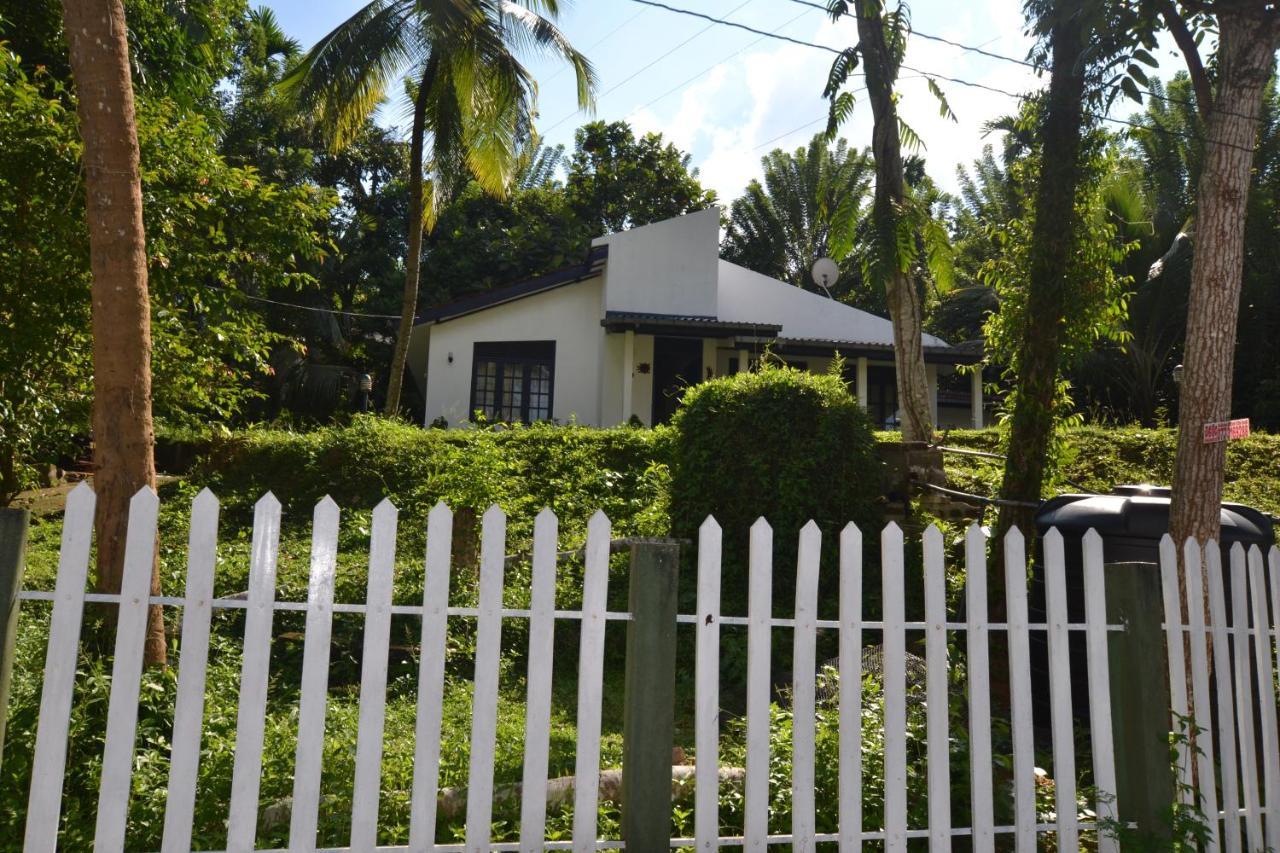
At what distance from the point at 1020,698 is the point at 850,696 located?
77 cm

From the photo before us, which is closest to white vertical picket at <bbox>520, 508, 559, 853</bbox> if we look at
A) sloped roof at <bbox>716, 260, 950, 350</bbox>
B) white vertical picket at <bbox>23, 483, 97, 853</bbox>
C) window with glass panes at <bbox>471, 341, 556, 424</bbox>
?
white vertical picket at <bbox>23, 483, 97, 853</bbox>

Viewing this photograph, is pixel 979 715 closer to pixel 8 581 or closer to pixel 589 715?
pixel 589 715

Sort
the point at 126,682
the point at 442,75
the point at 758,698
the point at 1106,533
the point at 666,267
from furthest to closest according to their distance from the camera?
the point at 666,267 → the point at 442,75 → the point at 1106,533 → the point at 758,698 → the point at 126,682

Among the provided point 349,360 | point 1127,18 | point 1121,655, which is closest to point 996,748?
point 1121,655

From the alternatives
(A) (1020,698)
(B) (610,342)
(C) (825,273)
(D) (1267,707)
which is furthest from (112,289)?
(C) (825,273)

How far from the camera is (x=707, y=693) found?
3.35m

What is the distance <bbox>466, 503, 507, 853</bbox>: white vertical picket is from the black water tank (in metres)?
3.56

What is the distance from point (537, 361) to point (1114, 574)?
1706cm

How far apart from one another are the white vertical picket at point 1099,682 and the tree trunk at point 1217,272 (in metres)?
1.54

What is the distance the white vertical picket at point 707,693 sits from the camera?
3320 millimetres

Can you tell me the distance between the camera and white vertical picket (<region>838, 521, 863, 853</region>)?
3490 mm

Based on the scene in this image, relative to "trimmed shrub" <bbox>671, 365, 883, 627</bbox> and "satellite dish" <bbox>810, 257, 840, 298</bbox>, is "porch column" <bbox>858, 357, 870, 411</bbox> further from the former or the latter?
"trimmed shrub" <bbox>671, 365, 883, 627</bbox>

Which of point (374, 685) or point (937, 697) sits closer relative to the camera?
point (374, 685)

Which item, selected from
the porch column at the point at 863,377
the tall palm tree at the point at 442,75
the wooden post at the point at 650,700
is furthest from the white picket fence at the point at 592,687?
the porch column at the point at 863,377
